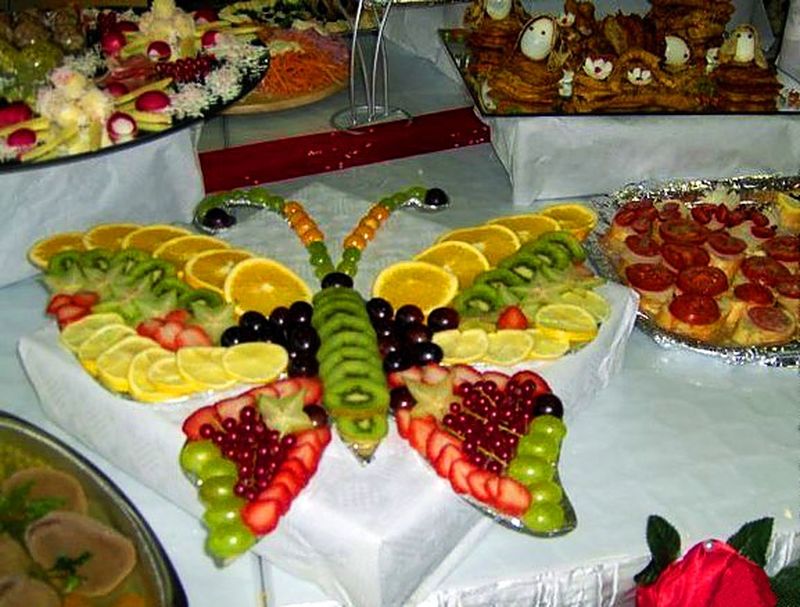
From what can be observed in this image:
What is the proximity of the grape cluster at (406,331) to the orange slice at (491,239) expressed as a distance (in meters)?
0.23

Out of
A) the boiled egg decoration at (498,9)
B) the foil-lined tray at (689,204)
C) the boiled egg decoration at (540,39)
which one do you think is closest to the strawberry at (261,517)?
the foil-lined tray at (689,204)

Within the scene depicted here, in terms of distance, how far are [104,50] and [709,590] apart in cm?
168

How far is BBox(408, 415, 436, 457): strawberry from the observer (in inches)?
49.9

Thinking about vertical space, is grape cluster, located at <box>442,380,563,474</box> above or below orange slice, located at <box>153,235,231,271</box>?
below

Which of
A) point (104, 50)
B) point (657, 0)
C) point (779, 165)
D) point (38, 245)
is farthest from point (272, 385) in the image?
point (657, 0)

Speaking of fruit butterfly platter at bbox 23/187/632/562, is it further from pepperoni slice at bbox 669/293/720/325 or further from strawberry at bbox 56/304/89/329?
pepperoni slice at bbox 669/293/720/325

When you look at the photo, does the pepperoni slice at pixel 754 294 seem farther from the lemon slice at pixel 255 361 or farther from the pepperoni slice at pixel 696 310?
the lemon slice at pixel 255 361

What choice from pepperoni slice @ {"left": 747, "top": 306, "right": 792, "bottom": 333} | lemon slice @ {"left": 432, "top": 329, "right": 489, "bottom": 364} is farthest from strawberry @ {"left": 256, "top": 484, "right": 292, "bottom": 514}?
pepperoni slice @ {"left": 747, "top": 306, "right": 792, "bottom": 333}

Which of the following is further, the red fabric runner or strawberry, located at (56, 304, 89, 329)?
the red fabric runner


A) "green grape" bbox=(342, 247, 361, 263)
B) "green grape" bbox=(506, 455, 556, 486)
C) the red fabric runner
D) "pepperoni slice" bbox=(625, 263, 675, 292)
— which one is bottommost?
the red fabric runner

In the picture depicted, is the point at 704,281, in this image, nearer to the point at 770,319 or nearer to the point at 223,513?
Answer: the point at 770,319

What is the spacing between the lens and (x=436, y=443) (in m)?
1.25

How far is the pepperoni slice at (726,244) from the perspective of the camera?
1.80m

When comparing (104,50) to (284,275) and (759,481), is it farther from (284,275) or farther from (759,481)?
(759,481)
